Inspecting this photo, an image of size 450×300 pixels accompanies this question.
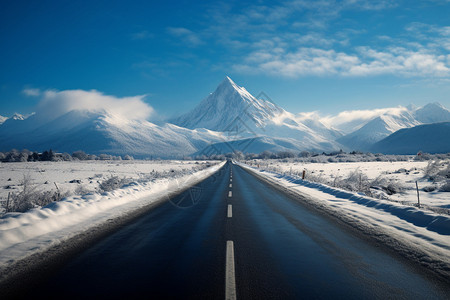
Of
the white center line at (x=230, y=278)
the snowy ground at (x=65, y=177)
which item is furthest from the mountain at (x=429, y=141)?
the white center line at (x=230, y=278)

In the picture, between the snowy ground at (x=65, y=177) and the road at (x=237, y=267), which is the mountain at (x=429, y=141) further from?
the road at (x=237, y=267)

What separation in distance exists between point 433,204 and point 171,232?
12.5 metres

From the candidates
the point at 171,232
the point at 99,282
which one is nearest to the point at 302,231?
the point at 171,232

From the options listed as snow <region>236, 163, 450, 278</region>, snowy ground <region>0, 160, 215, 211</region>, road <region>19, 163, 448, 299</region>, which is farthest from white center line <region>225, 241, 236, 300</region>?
snowy ground <region>0, 160, 215, 211</region>

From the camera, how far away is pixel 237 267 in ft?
13.3

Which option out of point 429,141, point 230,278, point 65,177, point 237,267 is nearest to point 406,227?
point 237,267

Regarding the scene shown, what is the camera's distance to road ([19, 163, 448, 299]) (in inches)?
130

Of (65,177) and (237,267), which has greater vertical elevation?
(237,267)

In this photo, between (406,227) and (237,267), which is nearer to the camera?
(237,267)

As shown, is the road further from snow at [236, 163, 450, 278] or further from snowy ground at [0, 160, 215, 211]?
snowy ground at [0, 160, 215, 211]

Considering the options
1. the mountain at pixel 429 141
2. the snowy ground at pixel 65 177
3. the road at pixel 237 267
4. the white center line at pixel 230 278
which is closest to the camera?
the white center line at pixel 230 278

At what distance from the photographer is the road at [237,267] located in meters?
3.30

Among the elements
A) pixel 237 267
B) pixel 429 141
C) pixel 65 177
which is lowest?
pixel 65 177

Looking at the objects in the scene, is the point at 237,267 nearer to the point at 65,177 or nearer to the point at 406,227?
the point at 406,227
